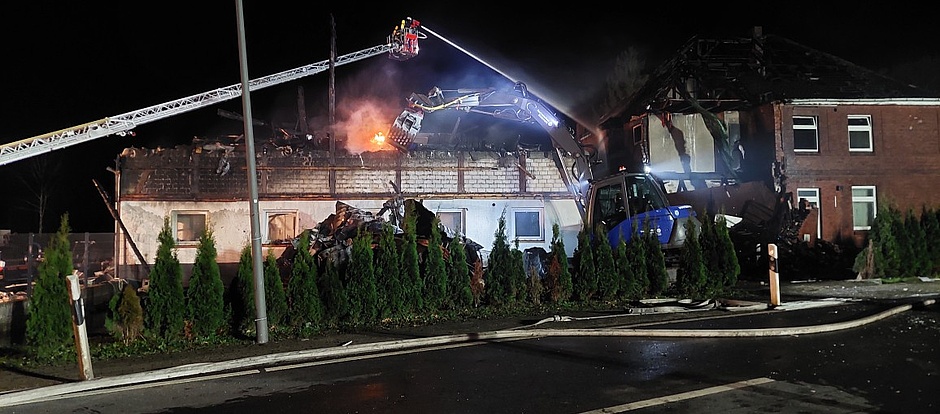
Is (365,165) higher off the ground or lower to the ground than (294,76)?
lower

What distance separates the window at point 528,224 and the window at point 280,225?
7.76m

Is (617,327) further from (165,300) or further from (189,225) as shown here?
(189,225)

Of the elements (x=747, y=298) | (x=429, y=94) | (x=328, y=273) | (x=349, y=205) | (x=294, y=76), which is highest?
(x=294, y=76)

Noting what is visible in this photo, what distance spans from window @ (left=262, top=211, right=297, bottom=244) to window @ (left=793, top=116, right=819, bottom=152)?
62.8 feet

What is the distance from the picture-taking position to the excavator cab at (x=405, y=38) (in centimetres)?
2642

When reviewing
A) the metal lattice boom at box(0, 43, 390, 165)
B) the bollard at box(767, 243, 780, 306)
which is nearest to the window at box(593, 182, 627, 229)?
the bollard at box(767, 243, 780, 306)

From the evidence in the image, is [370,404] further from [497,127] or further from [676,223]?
[497,127]

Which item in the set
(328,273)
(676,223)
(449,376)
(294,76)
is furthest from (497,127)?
(449,376)

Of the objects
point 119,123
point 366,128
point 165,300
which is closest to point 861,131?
point 366,128

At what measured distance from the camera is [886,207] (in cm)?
1795

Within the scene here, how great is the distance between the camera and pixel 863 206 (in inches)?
1033

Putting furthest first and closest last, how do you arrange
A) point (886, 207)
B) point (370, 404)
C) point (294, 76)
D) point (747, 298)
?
point (294, 76), point (886, 207), point (747, 298), point (370, 404)

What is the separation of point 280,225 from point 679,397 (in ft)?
62.2

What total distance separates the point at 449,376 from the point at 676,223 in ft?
33.4
